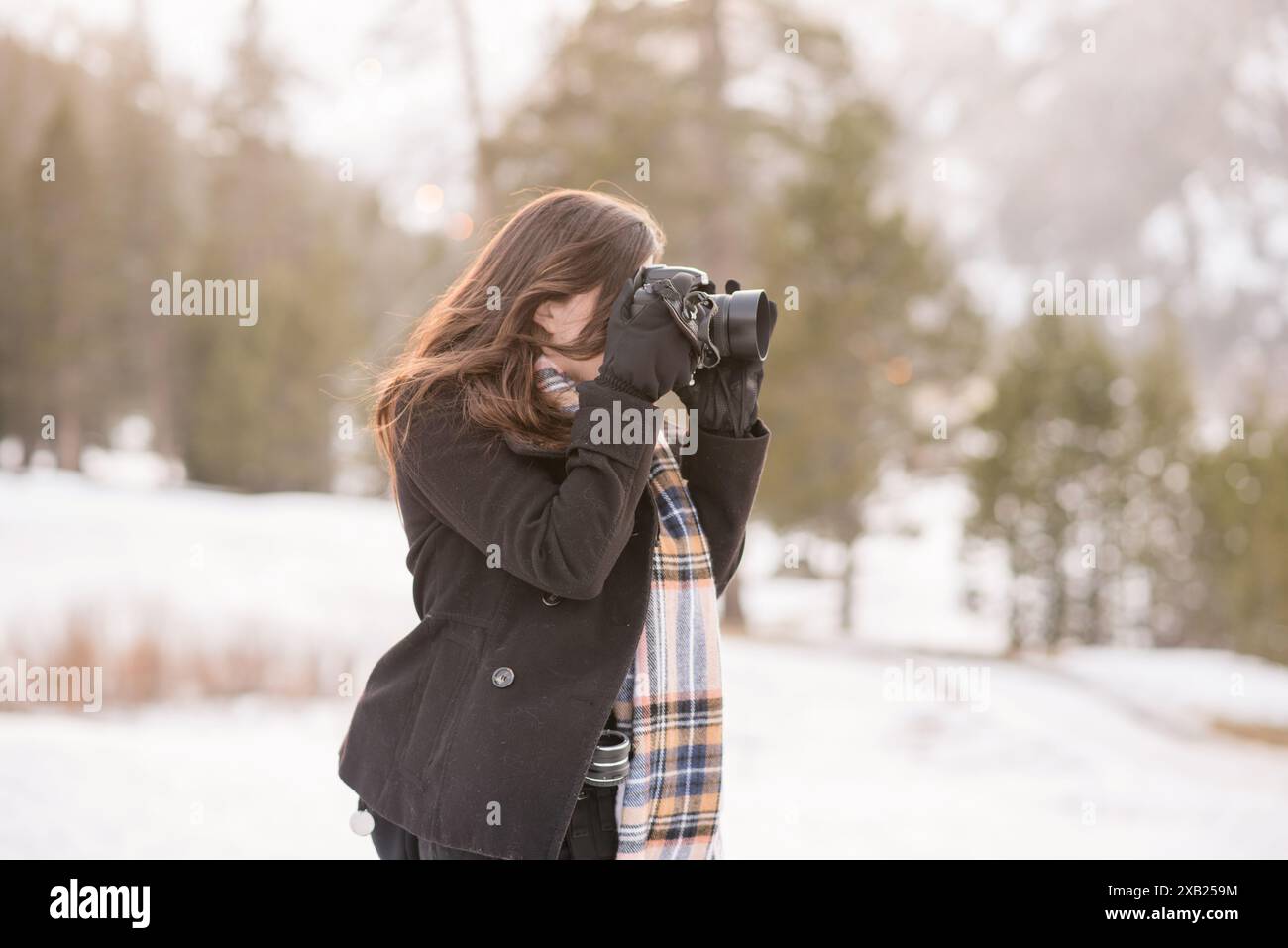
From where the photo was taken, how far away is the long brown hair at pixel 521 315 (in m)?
1.63

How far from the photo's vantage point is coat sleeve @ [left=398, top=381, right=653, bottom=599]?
148cm

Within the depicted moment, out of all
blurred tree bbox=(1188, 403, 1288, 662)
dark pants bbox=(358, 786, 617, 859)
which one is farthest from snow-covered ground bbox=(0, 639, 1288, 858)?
dark pants bbox=(358, 786, 617, 859)

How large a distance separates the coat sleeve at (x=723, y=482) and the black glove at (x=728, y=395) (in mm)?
24

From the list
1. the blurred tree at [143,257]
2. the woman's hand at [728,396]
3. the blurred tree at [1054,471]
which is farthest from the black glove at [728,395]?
the blurred tree at [143,257]

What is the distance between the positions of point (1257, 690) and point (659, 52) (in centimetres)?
709

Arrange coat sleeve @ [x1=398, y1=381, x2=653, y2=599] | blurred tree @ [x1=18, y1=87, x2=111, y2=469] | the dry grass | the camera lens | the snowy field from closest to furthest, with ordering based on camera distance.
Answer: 1. coat sleeve @ [x1=398, y1=381, x2=653, y2=599]
2. the camera lens
3. the snowy field
4. the dry grass
5. blurred tree @ [x1=18, y1=87, x2=111, y2=469]

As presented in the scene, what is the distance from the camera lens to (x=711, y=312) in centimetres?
170

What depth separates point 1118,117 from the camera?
16.8 metres

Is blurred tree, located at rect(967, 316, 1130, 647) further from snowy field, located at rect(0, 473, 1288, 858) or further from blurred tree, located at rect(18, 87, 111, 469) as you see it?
blurred tree, located at rect(18, 87, 111, 469)

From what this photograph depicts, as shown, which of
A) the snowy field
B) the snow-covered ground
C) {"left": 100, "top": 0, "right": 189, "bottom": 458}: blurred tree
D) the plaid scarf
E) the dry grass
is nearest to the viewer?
the plaid scarf

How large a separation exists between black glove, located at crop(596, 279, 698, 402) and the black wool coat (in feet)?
0.09

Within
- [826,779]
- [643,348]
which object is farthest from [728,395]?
[826,779]

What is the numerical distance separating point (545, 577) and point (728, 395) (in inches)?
20.3
